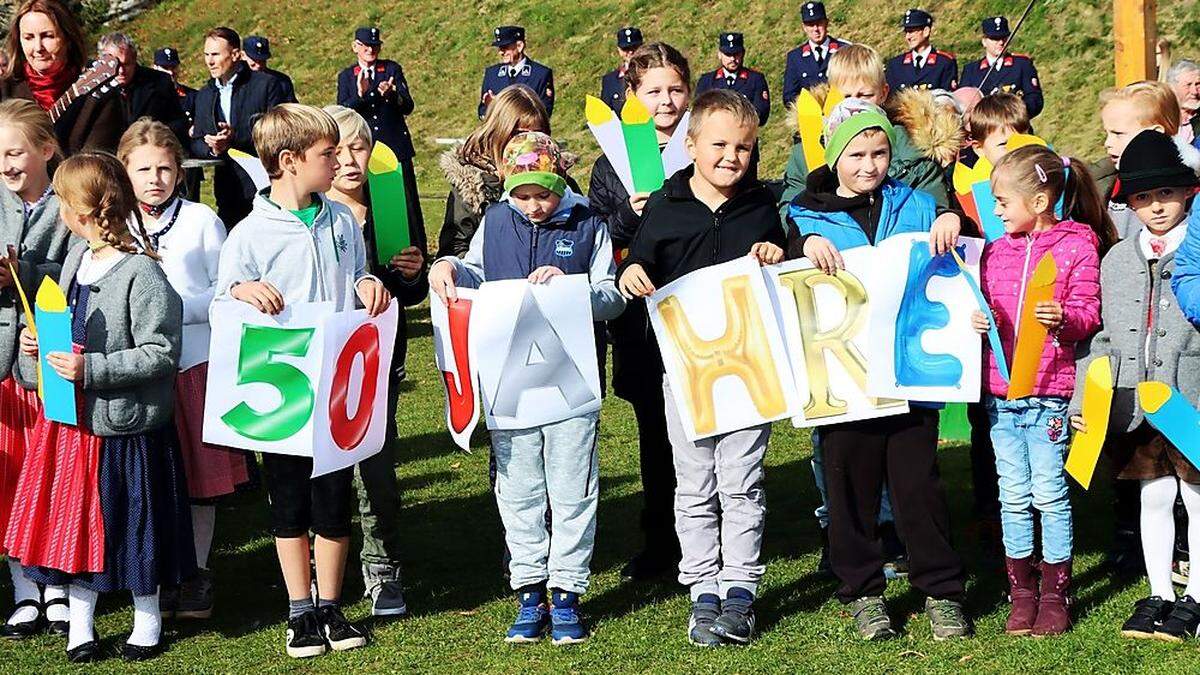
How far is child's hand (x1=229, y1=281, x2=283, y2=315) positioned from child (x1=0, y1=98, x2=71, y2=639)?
0.90 meters

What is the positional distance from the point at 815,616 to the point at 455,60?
918 inches

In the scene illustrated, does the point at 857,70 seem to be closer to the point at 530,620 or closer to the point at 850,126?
the point at 850,126

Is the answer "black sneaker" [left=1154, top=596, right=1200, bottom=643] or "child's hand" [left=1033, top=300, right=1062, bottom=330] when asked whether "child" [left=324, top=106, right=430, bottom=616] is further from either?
"black sneaker" [left=1154, top=596, right=1200, bottom=643]

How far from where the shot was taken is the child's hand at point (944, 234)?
17.5 ft

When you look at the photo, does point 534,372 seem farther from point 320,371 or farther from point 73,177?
point 73,177

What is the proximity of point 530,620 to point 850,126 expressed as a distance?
78.0 inches

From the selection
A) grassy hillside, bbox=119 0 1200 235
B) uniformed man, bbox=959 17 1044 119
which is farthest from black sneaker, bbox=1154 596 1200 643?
grassy hillside, bbox=119 0 1200 235

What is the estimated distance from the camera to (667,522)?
21.2ft

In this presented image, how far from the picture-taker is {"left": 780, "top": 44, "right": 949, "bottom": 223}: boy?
616 cm

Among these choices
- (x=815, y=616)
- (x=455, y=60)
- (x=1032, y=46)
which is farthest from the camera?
(x=455, y=60)

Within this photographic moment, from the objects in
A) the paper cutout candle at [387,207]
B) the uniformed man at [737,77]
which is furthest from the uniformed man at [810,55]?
the paper cutout candle at [387,207]

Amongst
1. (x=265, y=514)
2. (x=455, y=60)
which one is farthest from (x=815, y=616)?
(x=455, y=60)

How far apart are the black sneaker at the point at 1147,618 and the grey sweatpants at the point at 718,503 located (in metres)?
1.22

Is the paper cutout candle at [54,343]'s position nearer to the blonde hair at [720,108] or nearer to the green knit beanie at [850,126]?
the blonde hair at [720,108]
